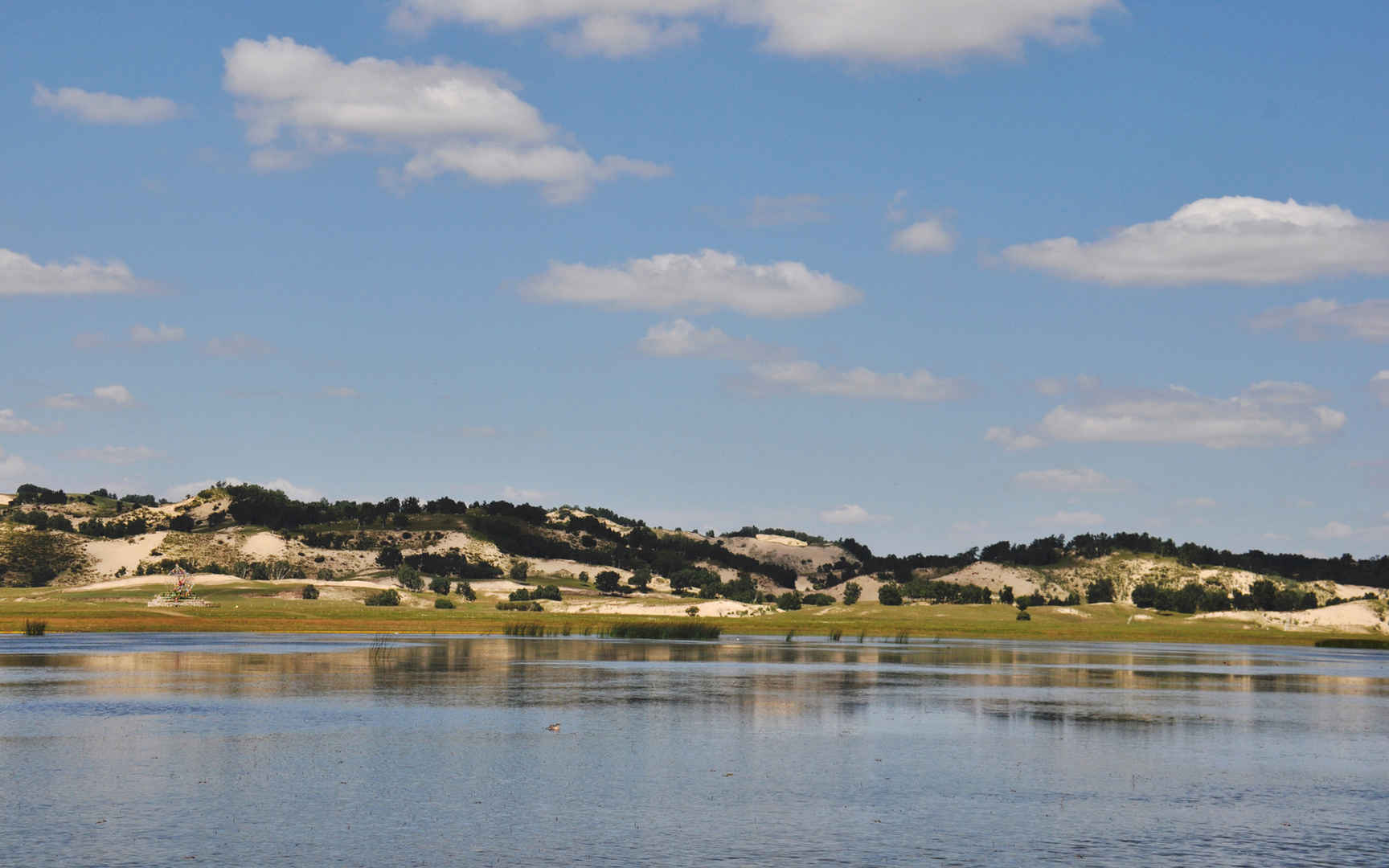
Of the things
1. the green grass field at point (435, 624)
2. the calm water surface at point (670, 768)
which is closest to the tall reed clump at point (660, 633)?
the green grass field at point (435, 624)

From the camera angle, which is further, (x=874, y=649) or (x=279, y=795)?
(x=874, y=649)

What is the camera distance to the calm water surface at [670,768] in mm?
37125

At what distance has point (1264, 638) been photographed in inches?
7067

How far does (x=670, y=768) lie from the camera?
50531mm

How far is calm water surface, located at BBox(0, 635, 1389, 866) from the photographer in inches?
1462

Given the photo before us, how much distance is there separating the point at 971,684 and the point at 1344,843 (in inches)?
2065

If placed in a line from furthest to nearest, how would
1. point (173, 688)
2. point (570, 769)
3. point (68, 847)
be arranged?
point (173, 688)
point (570, 769)
point (68, 847)

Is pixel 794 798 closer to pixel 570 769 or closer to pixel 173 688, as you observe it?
pixel 570 769

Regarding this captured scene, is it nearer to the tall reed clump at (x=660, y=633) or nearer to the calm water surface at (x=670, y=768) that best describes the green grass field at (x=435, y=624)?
the tall reed clump at (x=660, y=633)

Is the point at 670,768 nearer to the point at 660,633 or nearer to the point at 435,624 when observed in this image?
the point at 660,633

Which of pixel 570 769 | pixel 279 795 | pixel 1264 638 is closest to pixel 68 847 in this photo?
pixel 279 795

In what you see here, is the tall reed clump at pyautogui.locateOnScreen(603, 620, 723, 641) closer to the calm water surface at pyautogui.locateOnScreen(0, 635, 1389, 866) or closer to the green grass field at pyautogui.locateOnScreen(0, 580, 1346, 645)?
the green grass field at pyautogui.locateOnScreen(0, 580, 1346, 645)

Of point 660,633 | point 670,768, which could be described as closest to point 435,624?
point 660,633

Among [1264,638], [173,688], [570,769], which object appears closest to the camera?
[570,769]
